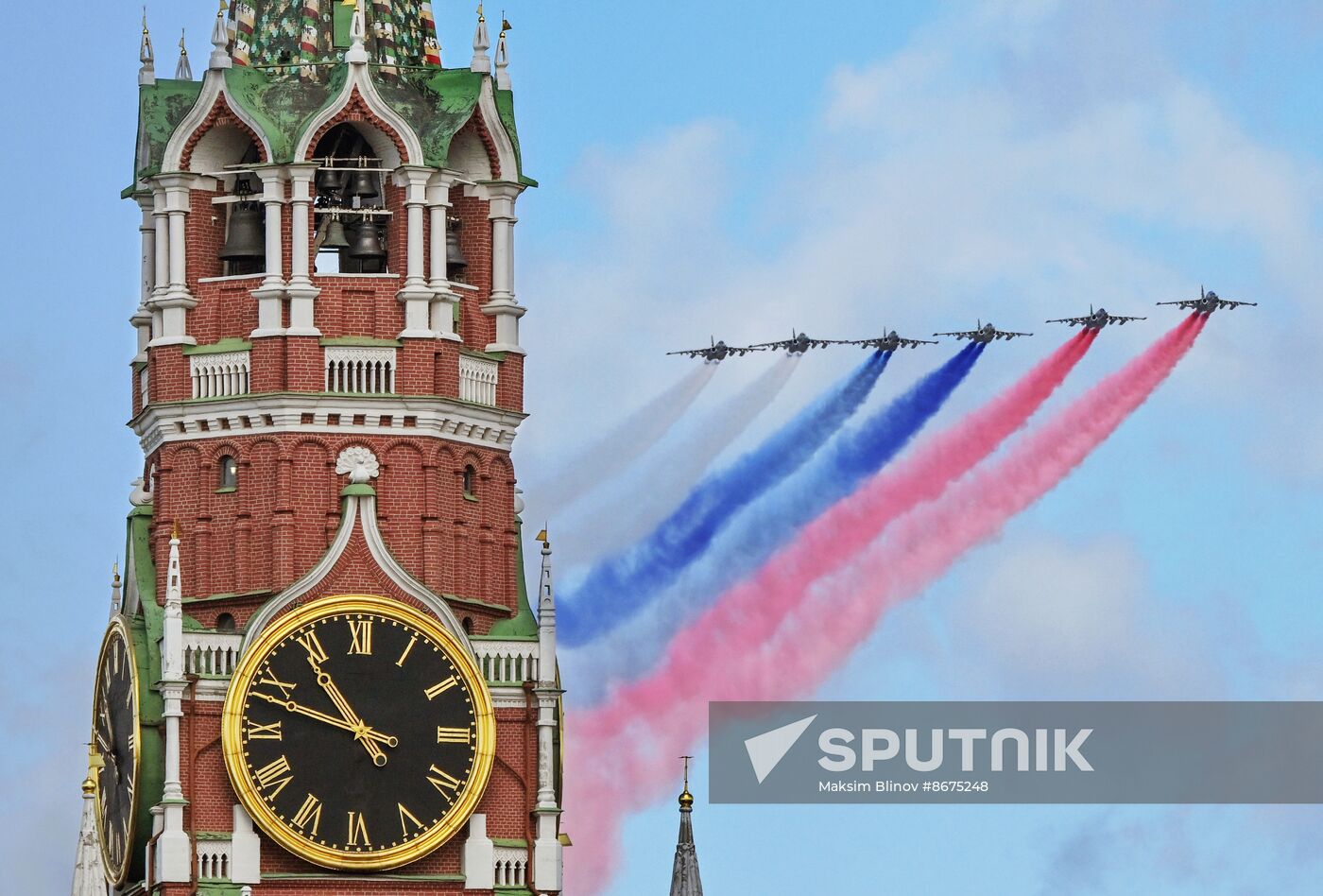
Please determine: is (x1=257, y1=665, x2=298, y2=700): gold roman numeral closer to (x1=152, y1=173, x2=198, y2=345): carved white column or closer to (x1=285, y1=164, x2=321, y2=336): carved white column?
(x1=285, y1=164, x2=321, y2=336): carved white column

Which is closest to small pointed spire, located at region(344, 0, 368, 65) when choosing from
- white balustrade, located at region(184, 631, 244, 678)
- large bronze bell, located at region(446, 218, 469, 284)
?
large bronze bell, located at region(446, 218, 469, 284)

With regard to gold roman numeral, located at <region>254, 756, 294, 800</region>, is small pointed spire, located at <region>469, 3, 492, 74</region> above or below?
above

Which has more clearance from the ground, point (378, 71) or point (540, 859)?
point (378, 71)

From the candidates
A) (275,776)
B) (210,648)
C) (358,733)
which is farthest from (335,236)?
(275,776)

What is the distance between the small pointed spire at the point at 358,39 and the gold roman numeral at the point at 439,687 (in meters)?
14.4

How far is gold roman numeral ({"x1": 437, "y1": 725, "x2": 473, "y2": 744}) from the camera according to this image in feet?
548

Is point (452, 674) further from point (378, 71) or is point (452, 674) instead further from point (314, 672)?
point (378, 71)

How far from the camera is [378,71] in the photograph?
559 feet

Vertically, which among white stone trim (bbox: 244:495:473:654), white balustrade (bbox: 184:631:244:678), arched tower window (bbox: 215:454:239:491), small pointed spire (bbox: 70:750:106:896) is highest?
arched tower window (bbox: 215:454:239:491)

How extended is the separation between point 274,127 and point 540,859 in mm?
17845

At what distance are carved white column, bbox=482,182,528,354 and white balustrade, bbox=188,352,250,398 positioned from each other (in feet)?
19.4

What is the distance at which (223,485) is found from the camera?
169250 millimetres

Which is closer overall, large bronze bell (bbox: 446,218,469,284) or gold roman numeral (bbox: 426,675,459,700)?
gold roman numeral (bbox: 426,675,459,700)

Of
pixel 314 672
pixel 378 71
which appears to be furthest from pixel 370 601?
pixel 378 71
